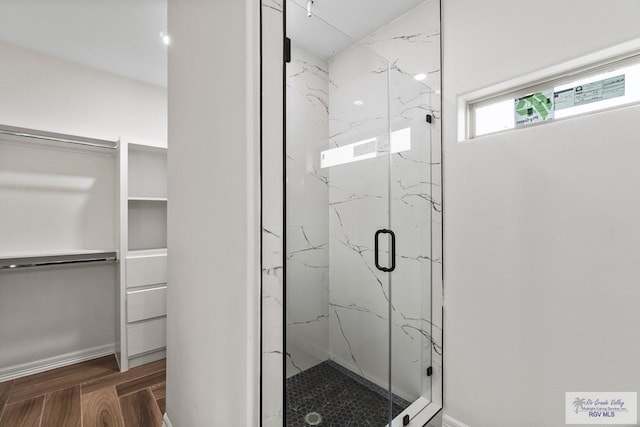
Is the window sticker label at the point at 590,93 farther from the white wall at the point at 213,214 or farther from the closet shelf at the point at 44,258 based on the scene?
the closet shelf at the point at 44,258

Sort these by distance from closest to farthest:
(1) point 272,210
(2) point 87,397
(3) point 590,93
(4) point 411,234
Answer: (1) point 272,210 → (3) point 590,93 → (4) point 411,234 → (2) point 87,397

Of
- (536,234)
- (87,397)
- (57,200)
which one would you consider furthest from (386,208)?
(57,200)

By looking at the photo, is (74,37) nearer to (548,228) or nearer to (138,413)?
(138,413)

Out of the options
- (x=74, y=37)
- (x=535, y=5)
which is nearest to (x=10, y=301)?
(x=74, y=37)

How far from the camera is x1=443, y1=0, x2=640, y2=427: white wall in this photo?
46.5 inches

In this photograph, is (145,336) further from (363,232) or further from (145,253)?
(363,232)

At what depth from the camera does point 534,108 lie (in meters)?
1.51

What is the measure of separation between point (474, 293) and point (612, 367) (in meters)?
0.57

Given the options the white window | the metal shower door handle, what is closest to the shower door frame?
the metal shower door handle

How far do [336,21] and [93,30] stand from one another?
1854mm

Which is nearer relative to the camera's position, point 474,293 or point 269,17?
point 269,17

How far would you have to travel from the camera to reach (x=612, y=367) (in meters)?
1.19

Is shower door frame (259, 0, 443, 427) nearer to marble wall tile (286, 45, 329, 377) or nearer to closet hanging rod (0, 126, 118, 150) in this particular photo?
marble wall tile (286, 45, 329, 377)

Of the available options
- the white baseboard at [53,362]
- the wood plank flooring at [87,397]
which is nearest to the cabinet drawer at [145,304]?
the wood plank flooring at [87,397]
